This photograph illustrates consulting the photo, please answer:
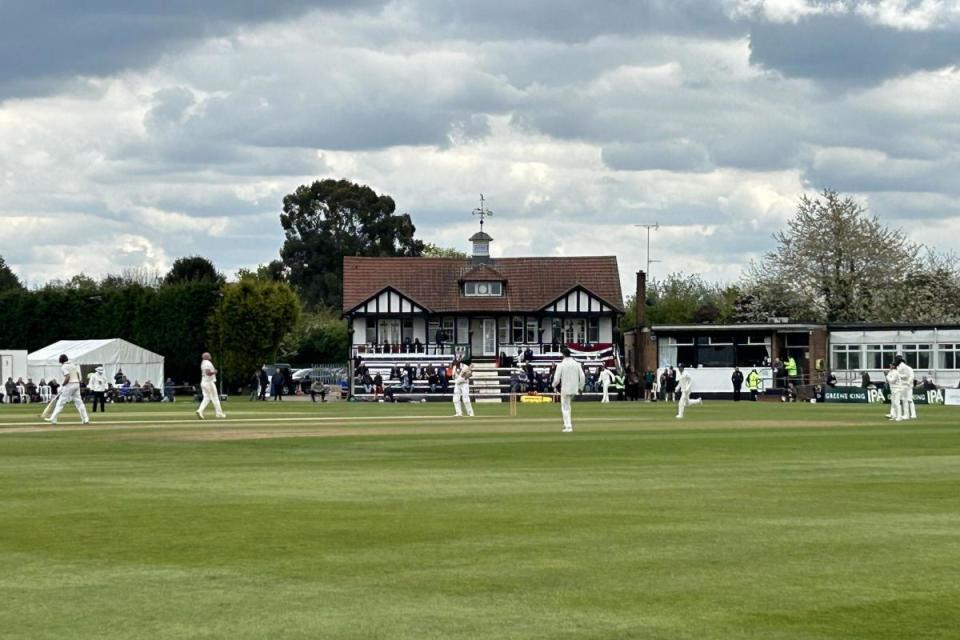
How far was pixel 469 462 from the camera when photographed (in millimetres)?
21234

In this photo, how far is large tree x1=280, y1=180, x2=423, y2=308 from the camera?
416 feet

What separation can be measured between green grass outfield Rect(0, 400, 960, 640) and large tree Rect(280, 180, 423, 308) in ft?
339

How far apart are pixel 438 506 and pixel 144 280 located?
124 meters

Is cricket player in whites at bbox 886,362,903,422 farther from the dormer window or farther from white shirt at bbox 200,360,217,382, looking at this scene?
the dormer window

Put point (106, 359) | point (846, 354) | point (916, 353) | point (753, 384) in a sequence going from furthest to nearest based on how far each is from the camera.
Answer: point (846, 354), point (106, 359), point (916, 353), point (753, 384)

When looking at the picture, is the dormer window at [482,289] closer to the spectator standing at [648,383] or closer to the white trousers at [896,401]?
the spectator standing at [648,383]

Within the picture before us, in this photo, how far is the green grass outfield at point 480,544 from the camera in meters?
8.55

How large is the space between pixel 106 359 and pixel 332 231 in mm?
54786

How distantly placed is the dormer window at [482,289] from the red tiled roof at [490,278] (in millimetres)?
374

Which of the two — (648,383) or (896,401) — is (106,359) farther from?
(896,401)

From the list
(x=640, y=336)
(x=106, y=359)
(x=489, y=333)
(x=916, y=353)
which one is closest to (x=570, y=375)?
(x=916, y=353)

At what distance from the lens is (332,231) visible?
127 meters

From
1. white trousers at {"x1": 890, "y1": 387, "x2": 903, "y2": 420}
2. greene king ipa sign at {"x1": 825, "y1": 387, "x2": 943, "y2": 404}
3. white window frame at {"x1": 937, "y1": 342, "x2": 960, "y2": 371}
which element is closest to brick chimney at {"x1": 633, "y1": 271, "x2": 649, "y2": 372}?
white window frame at {"x1": 937, "y1": 342, "x2": 960, "y2": 371}

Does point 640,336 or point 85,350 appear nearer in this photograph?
point 85,350
